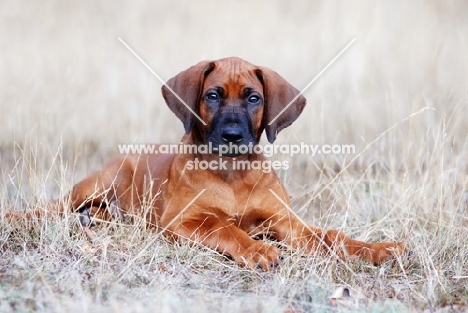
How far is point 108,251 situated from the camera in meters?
4.92

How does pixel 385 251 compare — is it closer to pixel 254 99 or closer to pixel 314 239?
pixel 314 239

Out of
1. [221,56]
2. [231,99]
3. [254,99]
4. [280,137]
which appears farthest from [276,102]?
[221,56]

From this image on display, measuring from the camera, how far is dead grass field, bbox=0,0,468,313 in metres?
4.45

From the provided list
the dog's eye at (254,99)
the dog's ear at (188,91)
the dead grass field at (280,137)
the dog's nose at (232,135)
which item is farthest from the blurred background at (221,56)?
the dog's nose at (232,135)

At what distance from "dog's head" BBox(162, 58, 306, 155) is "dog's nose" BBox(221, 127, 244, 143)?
51 millimetres

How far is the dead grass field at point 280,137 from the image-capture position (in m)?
4.45

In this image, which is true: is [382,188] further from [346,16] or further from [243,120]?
[346,16]

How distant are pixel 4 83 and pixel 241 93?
4.20m

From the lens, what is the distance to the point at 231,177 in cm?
561

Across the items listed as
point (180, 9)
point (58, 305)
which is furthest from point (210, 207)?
point (180, 9)

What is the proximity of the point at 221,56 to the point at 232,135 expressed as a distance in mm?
4570

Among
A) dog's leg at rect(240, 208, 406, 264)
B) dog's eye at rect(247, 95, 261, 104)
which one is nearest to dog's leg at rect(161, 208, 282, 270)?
dog's leg at rect(240, 208, 406, 264)

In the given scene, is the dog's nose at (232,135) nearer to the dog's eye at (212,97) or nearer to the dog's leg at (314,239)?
the dog's eye at (212,97)

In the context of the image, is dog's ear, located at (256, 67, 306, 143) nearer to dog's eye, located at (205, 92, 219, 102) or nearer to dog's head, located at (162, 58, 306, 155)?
dog's head, located at (162, 58, 306, 155)
